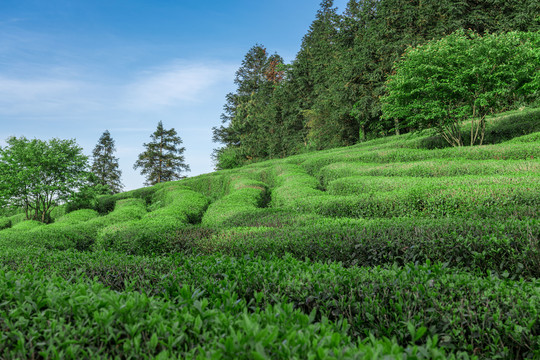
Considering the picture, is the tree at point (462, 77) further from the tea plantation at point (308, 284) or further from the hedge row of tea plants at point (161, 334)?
the hedge row of tea plants at point (161, 334)

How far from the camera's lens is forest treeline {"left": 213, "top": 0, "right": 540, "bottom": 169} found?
25719 mm

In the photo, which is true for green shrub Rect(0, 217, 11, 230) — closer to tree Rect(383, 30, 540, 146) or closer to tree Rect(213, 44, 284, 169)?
tree Rect(213, 44, 284, 169)

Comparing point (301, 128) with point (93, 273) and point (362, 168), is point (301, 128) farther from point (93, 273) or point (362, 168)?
point (93, 273)

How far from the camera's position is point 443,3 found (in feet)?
82.5

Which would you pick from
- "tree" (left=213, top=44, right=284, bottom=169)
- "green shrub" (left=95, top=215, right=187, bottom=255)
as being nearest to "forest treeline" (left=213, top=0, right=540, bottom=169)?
"tree" (left=213, top=44, right=284, bottom=169)

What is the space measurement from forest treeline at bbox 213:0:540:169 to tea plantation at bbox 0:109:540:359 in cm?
1494

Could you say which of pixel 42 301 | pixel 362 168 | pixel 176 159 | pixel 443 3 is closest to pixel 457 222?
pixel 42 301

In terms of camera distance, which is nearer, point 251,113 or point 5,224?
point 5,224

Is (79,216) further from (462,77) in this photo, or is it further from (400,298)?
(462,77)

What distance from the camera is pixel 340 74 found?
105 feet

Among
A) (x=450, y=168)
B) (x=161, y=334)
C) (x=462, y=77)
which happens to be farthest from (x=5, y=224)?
(x=462, y=77)

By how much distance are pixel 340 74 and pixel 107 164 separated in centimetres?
3815

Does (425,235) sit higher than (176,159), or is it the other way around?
(176,159)

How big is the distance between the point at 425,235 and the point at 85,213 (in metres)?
20.1
